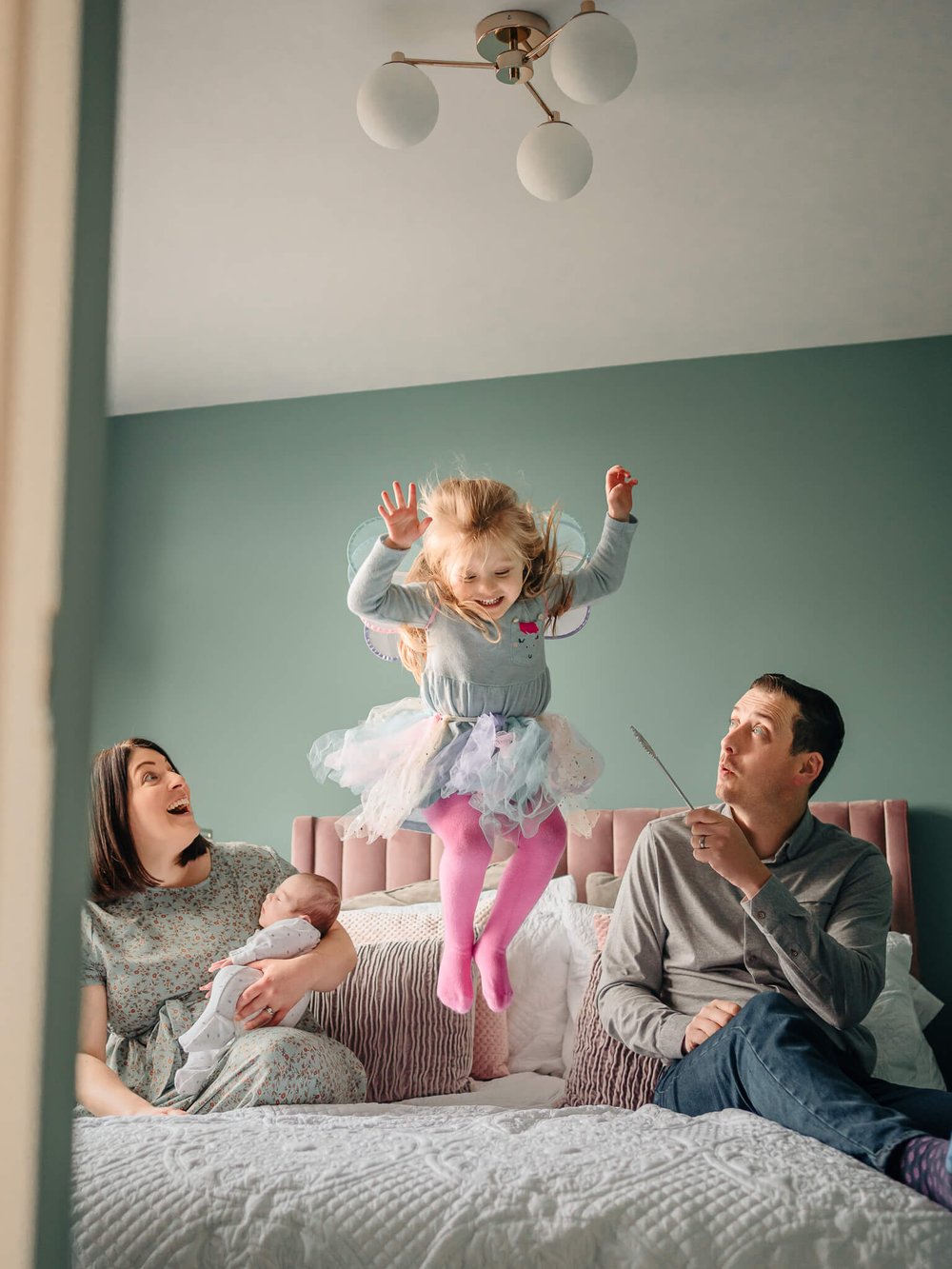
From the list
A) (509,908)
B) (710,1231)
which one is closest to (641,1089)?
(509,908)

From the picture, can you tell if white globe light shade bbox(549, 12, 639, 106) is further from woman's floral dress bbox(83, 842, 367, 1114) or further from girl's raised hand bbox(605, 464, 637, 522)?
woman's floral dress bbox(83, 842, 367, 1114)

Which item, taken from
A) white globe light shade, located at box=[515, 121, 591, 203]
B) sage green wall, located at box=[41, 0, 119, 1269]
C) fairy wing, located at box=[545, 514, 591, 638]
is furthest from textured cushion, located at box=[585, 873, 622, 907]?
sage green wall, located at box=[41, 0, 119, 1269]

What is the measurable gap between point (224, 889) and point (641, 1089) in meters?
0.87

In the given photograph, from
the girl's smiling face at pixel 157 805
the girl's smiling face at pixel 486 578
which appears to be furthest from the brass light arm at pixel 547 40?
the girl's smiling face at pixel 157 805

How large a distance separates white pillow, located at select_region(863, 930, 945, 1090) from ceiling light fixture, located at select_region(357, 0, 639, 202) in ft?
5.99

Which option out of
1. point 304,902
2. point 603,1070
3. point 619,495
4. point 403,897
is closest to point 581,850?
point 403,897

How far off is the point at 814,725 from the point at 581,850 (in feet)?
4.10

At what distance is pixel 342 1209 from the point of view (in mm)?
1184

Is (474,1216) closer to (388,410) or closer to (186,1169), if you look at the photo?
(186,1169)

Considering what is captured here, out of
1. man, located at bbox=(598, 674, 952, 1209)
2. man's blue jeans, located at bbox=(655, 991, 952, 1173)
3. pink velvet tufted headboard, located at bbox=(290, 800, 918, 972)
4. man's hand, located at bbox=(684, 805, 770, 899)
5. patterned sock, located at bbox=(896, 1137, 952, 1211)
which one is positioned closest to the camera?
patterned sock, located at bbox=(896, 1137, 952, 1211)

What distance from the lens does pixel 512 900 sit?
2.05 metres

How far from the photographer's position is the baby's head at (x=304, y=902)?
2096mm

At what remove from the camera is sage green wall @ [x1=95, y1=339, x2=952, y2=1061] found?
3.37 meters

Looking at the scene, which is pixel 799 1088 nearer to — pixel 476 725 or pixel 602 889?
pixel 476 725
